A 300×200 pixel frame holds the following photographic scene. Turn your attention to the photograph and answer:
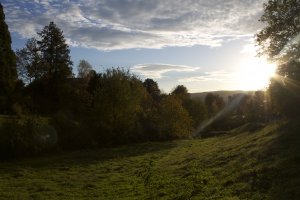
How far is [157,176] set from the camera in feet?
95.8

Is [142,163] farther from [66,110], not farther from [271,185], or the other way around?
[66,110]

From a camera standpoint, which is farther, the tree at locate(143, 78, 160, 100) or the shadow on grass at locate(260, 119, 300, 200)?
the tree at locate(143, 78, 160, 100)

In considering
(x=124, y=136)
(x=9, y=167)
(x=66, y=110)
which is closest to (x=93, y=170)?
(x=9, y=167)

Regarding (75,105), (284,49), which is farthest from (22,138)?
(284,49)

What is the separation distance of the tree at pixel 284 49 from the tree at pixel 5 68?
4068cm

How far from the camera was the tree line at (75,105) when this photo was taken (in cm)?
4548

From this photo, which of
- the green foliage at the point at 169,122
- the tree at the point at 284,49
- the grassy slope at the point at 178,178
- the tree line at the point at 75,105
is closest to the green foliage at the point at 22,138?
the tree line at the point at 75,105

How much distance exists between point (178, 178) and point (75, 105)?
5201cm

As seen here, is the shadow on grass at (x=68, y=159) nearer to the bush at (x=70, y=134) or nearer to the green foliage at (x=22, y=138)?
the green foliage at (x=22, y=138)

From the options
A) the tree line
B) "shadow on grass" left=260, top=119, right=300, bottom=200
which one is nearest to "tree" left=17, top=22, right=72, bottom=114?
the tree line

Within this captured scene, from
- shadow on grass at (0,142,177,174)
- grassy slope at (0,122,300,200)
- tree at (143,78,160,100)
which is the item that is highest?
tree at (143,78,160,100)

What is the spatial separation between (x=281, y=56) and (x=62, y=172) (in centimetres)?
2534

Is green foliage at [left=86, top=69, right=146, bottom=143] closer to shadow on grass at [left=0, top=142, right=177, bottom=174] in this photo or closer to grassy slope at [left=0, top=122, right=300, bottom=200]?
shadow on grass at [left=0, top=142, right=177, bottom=174]

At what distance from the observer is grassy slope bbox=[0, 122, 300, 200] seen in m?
19.2
